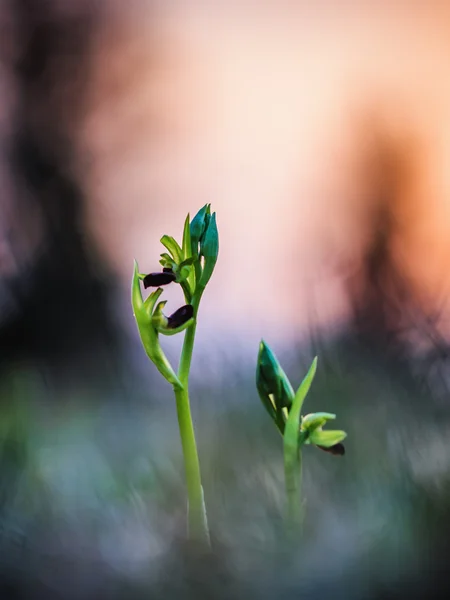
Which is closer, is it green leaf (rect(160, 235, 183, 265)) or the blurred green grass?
the blurred green grass

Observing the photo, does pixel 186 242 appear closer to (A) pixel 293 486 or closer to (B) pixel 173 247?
(B) pixel 173 247

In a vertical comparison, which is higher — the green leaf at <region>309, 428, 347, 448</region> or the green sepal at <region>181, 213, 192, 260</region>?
the green sepal at <region>181, 213, 192, 260</region>

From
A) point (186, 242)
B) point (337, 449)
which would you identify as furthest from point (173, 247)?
point (337, 449)

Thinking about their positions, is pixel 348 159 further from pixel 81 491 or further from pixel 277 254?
pixel 81 491

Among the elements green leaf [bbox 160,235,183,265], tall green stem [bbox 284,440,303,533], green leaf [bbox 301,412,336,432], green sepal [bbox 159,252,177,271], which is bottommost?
tall green stem [bbox 284,440,303,533]
